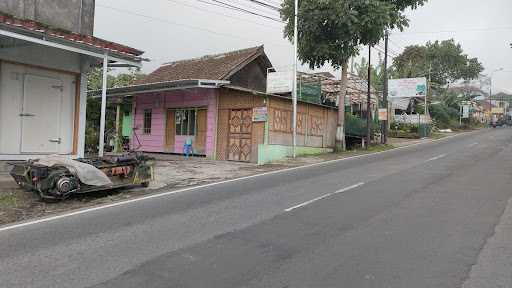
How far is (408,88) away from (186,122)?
31.6 m

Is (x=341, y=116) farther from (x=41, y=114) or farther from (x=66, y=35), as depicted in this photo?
(x=66, y=35)

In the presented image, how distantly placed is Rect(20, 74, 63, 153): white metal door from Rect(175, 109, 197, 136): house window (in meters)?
8.73

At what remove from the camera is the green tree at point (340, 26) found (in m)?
21.9

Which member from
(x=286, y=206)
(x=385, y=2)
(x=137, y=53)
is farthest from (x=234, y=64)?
(x=286, y=206)

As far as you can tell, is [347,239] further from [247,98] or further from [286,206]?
[247,98]

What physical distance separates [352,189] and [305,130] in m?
12.2

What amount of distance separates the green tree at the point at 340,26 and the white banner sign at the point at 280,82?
10.2 ft

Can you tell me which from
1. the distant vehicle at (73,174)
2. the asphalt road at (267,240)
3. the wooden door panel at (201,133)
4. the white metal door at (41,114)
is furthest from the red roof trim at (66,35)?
the wooden door panel at (201,133)

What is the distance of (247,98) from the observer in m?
20.3

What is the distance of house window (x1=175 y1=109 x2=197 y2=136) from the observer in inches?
884

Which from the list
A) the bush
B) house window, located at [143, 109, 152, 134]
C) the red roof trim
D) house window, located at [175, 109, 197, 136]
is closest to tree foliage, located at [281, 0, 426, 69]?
the bush

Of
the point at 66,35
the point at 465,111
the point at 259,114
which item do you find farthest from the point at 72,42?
the point at 465,111

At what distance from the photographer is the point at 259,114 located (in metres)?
19.6

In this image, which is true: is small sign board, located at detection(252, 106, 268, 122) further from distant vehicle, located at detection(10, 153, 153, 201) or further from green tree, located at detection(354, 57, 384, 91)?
green tree, located at detection(354, 57, 384, 91)
